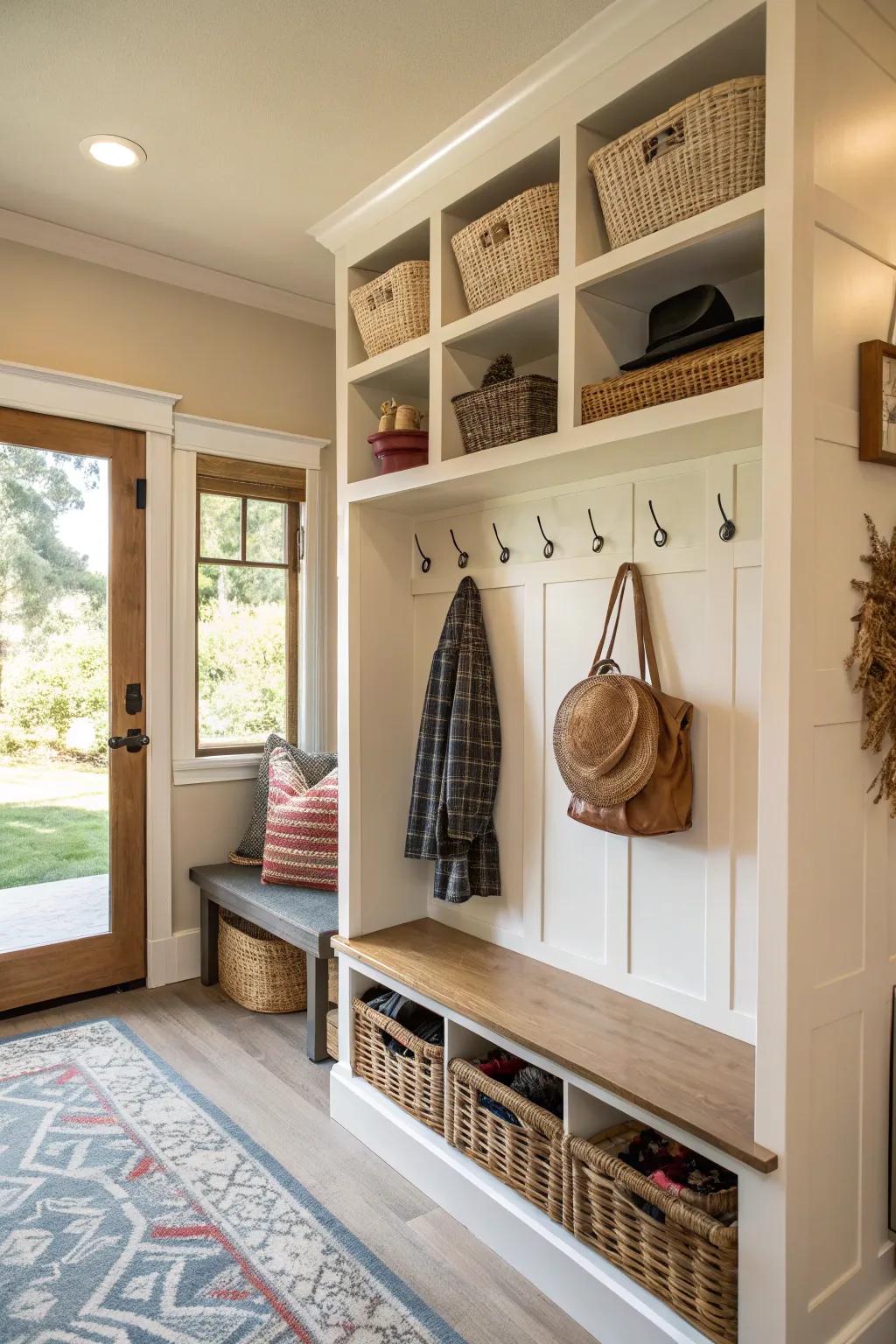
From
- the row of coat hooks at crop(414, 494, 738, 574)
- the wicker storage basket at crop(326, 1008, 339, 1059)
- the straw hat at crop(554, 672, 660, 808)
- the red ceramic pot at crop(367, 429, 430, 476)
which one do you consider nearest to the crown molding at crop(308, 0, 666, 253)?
the red ceramic pot at crop(367, 429, 430, 476)

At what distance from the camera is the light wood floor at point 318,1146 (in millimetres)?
1829

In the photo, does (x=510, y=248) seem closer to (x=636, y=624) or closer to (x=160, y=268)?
(x=636, y=624)

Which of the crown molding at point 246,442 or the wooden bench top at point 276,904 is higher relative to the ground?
the crown molding at point 246,442

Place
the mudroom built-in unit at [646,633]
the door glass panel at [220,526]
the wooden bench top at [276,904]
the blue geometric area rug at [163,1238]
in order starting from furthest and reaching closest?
the door glass panel at [220,526] < the wooden bench top at [276,904] < the blue geometric area rug at [163,1238] < the mudroom built-in unit at [646,633]

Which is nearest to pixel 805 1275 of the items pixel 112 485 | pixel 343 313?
pixel 343 313

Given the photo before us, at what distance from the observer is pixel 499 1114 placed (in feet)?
6.75

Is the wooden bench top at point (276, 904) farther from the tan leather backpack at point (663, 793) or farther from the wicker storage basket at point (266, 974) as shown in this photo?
the tan leather backpack at point (663, 793)

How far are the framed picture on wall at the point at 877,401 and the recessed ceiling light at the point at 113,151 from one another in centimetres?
217

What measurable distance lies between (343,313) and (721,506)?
134 centimetres

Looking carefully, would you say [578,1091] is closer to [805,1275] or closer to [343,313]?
[805,1275]

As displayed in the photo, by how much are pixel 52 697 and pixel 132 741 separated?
0.33m

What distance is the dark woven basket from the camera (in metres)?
2.06

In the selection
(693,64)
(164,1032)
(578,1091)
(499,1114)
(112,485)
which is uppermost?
(693,64)

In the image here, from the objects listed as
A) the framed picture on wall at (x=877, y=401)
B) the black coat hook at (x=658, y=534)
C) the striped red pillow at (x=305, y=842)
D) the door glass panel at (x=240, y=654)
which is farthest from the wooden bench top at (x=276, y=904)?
the framed picture on wall at (x=877, y=401)
